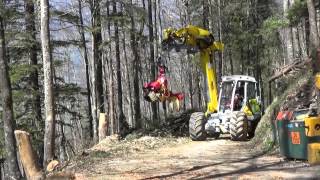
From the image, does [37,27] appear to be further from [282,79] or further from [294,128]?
[294,128]

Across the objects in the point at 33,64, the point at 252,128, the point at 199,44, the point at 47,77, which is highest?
the point at 199,44

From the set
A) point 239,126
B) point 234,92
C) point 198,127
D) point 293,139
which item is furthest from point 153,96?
point 293,139

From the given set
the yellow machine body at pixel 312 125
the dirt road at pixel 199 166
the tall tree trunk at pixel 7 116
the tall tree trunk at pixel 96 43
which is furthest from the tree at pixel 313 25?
the tall tree trunk at pixel 7 116

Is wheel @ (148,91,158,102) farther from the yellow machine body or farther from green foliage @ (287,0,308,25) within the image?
green foliage @ (287,0,308,25)

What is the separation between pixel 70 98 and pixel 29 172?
560 inches

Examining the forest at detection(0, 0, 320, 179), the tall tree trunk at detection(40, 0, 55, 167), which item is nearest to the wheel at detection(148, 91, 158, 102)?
the forest at detection(0, 0, 320, 179)

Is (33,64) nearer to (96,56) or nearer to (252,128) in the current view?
(96,56)

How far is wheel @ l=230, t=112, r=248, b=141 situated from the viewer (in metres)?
16.8

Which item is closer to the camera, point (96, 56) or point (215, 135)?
point (215, 135)

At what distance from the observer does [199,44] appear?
1789cm

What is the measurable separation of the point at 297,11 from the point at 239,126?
868cm

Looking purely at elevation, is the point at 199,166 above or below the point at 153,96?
below

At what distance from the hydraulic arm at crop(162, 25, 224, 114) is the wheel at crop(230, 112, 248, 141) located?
A: 62.1 inches

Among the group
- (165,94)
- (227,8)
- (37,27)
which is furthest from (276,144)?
(227,8)
